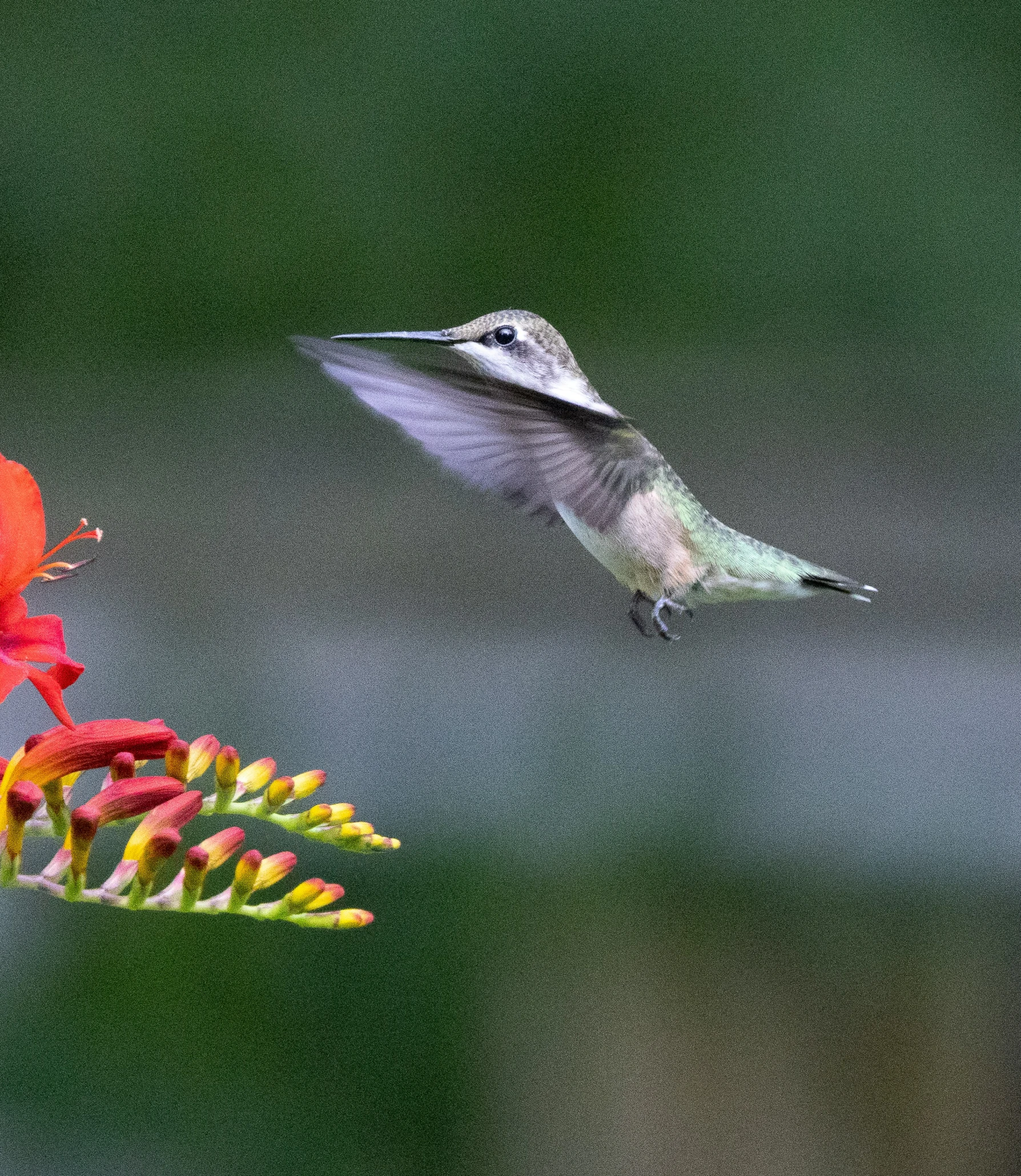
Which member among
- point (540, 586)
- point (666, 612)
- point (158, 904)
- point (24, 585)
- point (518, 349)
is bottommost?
point (158, 904)

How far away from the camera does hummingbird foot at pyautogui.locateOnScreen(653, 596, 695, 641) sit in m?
1.09

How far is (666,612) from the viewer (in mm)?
1156

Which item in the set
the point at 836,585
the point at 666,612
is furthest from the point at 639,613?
the point at 836,585

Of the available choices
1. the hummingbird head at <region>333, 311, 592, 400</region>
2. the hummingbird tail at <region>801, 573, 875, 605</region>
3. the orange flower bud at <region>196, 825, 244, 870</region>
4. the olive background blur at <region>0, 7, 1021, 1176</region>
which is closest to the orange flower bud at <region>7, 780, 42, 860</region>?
the orange flower bud at <region>196, 825, 244, 870</region>

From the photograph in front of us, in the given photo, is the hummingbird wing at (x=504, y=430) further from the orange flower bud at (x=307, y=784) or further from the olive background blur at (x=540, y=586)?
the olive background blur at (x=540, y=586)

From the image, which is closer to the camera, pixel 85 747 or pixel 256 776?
pixel 85 747

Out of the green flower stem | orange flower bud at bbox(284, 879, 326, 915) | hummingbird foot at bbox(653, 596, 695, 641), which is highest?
hummingbird foot at bbox(653, 596, 695, 641)

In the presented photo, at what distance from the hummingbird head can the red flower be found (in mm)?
373

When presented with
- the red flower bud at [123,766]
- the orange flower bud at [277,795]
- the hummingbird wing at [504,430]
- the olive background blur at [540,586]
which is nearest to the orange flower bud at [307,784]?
the orange flower bud at [277,795]

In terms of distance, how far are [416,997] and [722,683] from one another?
952 millimetres

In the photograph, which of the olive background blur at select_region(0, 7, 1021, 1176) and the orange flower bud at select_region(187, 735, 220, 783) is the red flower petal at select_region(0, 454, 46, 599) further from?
the olive background blur at select_region(0, 7, 1021, 1176)

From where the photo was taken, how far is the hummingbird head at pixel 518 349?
1.11 metres

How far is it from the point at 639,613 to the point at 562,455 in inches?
7.9

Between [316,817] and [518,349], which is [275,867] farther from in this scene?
[518,349]
